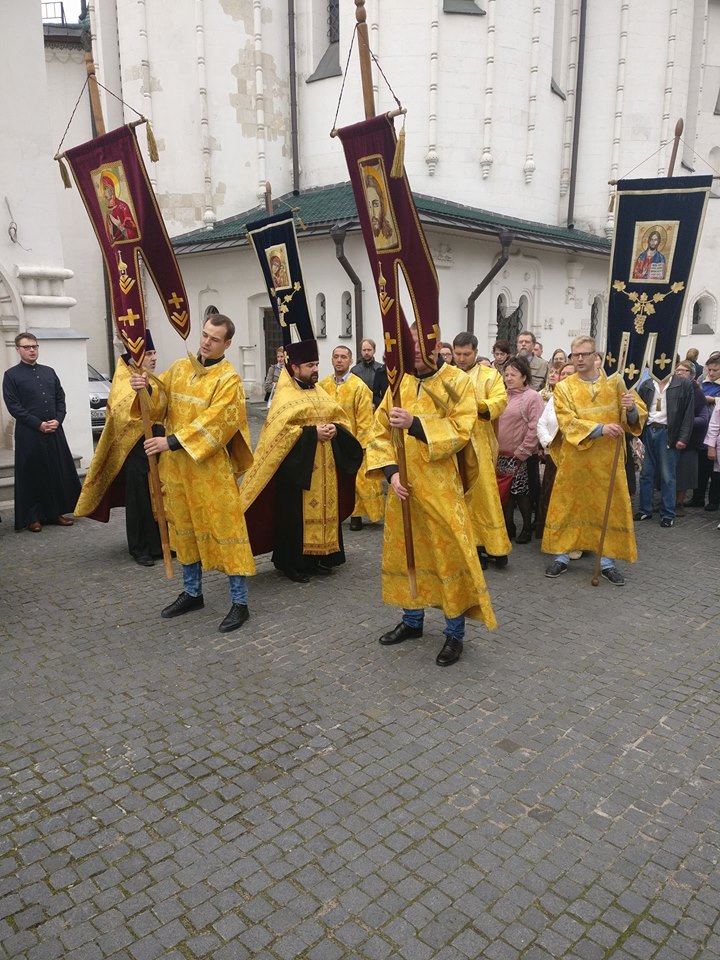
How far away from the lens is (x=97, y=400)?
13.0m

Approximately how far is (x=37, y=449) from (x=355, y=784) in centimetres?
580

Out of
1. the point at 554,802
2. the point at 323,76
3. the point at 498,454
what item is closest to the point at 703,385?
the point at 498,454

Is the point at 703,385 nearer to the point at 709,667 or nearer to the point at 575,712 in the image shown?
the point at 709,667

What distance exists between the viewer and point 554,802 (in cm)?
328

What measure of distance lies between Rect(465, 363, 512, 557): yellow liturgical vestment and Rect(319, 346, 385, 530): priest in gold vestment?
1575 millimetres

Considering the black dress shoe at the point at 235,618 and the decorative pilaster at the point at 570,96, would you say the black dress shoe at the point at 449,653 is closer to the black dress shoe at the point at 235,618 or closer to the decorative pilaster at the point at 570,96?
the black dress shoe at the point at 235,618

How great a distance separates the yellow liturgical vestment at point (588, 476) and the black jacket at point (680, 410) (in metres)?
2.44

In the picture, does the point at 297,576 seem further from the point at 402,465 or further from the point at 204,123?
the point at 204,123

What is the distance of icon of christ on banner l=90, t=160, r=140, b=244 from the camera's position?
5.11 m

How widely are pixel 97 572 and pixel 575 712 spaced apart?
4.30m

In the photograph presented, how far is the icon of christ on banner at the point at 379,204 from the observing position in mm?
4160

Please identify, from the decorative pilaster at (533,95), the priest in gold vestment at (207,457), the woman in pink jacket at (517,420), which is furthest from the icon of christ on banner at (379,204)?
the decorative pilaster at (533,95)

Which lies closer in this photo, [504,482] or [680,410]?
[504,482]

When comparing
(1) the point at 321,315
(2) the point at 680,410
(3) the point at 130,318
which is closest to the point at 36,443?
(3) the point at 130,318
